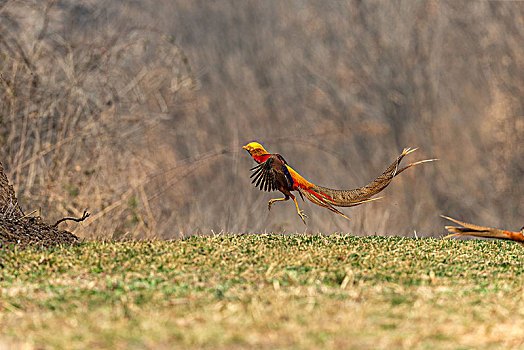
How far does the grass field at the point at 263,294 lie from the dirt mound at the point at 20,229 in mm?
196

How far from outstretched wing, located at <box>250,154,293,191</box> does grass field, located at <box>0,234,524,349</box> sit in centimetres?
39

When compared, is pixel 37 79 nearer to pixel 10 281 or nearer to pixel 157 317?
pixel 10 281

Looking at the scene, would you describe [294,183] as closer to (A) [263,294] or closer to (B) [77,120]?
(A) [263,294]

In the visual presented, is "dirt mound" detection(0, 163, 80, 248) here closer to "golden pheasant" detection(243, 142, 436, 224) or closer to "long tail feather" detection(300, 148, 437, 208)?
"golden pheasant" detection(243, 142, 436, 224)

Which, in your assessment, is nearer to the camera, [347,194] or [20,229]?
[347,194]

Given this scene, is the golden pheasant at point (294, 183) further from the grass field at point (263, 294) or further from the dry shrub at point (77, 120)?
the dry shrub at point (77, 120)

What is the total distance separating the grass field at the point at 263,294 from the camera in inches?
85.7

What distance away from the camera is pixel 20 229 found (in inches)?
162

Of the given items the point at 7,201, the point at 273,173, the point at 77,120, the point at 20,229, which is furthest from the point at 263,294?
the point at 77,120

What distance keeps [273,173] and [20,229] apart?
160 cm

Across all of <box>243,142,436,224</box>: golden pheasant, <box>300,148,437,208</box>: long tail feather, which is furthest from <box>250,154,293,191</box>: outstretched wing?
<box>300,148,437,208</box>: long tail feather

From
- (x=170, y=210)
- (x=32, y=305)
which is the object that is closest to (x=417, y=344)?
(x=32, y=305)

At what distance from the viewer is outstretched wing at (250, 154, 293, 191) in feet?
12.8

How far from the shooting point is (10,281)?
323 cm
